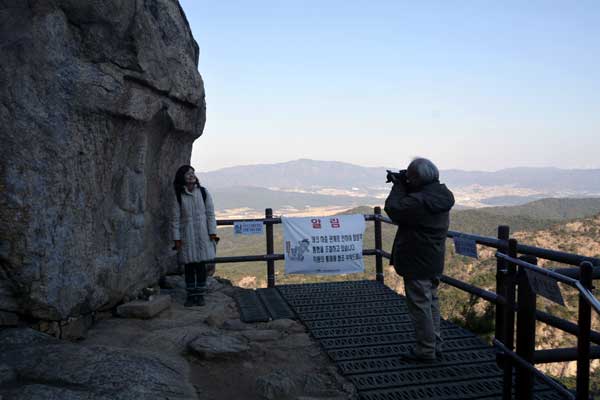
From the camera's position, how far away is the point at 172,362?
481 cm

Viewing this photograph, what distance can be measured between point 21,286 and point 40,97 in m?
1.76

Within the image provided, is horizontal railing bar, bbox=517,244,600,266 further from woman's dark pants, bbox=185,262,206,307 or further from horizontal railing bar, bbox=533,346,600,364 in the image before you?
woman's dark pants, bbox=185,262,206,307

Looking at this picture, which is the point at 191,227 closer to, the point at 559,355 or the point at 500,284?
the point at 500,284

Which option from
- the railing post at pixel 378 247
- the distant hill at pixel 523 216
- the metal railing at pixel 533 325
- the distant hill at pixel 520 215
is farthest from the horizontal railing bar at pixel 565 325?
the distant hill at pixel 523 216

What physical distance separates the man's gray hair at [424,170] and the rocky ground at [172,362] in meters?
2.03

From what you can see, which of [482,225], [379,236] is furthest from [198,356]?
[482,225]

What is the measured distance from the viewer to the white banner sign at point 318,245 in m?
8.95

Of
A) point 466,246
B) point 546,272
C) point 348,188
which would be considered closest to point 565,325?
point 546,272

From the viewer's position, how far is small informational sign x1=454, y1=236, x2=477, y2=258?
19.2 feet

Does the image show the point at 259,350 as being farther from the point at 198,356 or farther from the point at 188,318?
the point at 188,318

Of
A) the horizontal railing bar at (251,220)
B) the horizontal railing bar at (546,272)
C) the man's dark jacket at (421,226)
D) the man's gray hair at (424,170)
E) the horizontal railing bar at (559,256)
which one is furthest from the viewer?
the horizontal railing bar at (251,220)

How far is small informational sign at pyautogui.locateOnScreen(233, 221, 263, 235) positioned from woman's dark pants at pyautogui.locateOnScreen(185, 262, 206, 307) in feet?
5.75

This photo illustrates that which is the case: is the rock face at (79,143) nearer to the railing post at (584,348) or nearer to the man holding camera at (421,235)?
the man holding camera at (421,235)

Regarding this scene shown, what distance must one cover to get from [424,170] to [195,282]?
3.66 meters
